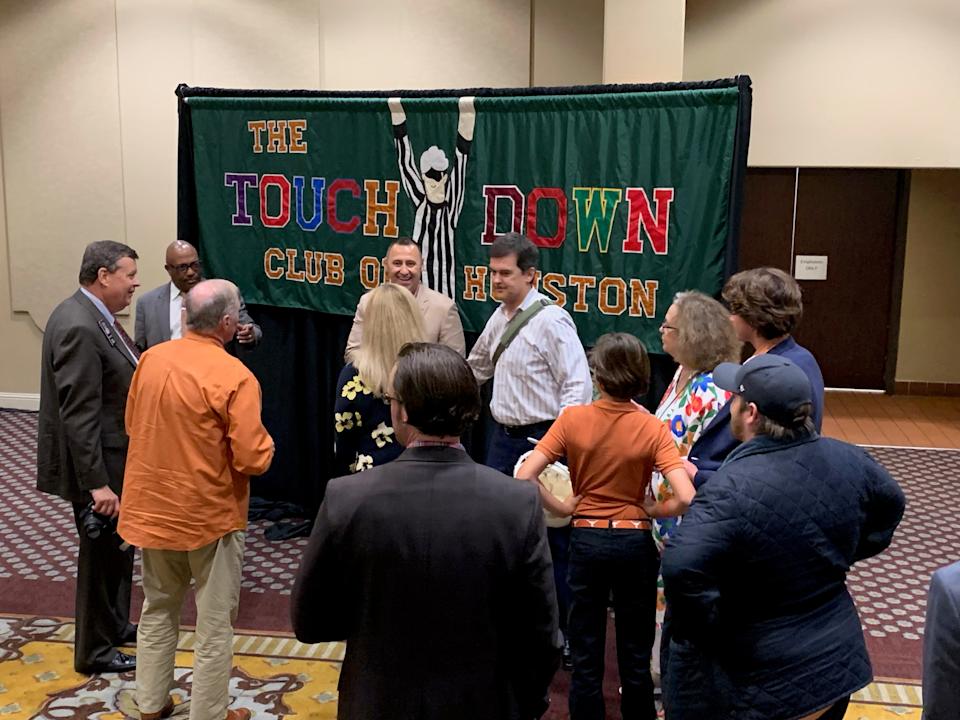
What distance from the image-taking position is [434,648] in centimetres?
193

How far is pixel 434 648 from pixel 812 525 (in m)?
0.89

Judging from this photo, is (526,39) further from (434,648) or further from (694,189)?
(434,648)

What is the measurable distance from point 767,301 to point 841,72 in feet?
13.7

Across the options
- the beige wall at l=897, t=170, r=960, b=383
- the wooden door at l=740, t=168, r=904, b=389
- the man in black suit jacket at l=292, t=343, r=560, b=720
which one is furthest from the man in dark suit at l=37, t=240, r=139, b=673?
the beige wall at l=897, t=170, r=960, b=383

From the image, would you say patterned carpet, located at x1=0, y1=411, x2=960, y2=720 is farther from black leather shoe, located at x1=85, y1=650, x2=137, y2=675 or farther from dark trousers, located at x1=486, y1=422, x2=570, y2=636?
dark trousers, located at x1=486, y1=422, x2=570, y2=636

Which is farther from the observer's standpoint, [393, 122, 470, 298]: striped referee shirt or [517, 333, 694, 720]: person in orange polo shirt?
[393, 122, 470, 298]: striped referee shirt

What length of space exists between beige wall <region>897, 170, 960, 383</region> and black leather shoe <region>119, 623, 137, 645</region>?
690cm

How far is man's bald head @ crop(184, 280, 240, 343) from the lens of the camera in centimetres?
305

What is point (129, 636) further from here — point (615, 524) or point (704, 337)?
point (704, 337)

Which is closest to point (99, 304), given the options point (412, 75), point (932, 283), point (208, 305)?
point (208, 305)

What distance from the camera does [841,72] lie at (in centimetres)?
655

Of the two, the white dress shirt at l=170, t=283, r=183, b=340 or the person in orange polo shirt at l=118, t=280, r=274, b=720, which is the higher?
the white dress shirt at l=170, t=283, r=183, b=340

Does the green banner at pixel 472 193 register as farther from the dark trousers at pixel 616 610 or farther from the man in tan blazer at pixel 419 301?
the dark trousers at pixel 616 610

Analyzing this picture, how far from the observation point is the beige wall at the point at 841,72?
6465 millimetres
